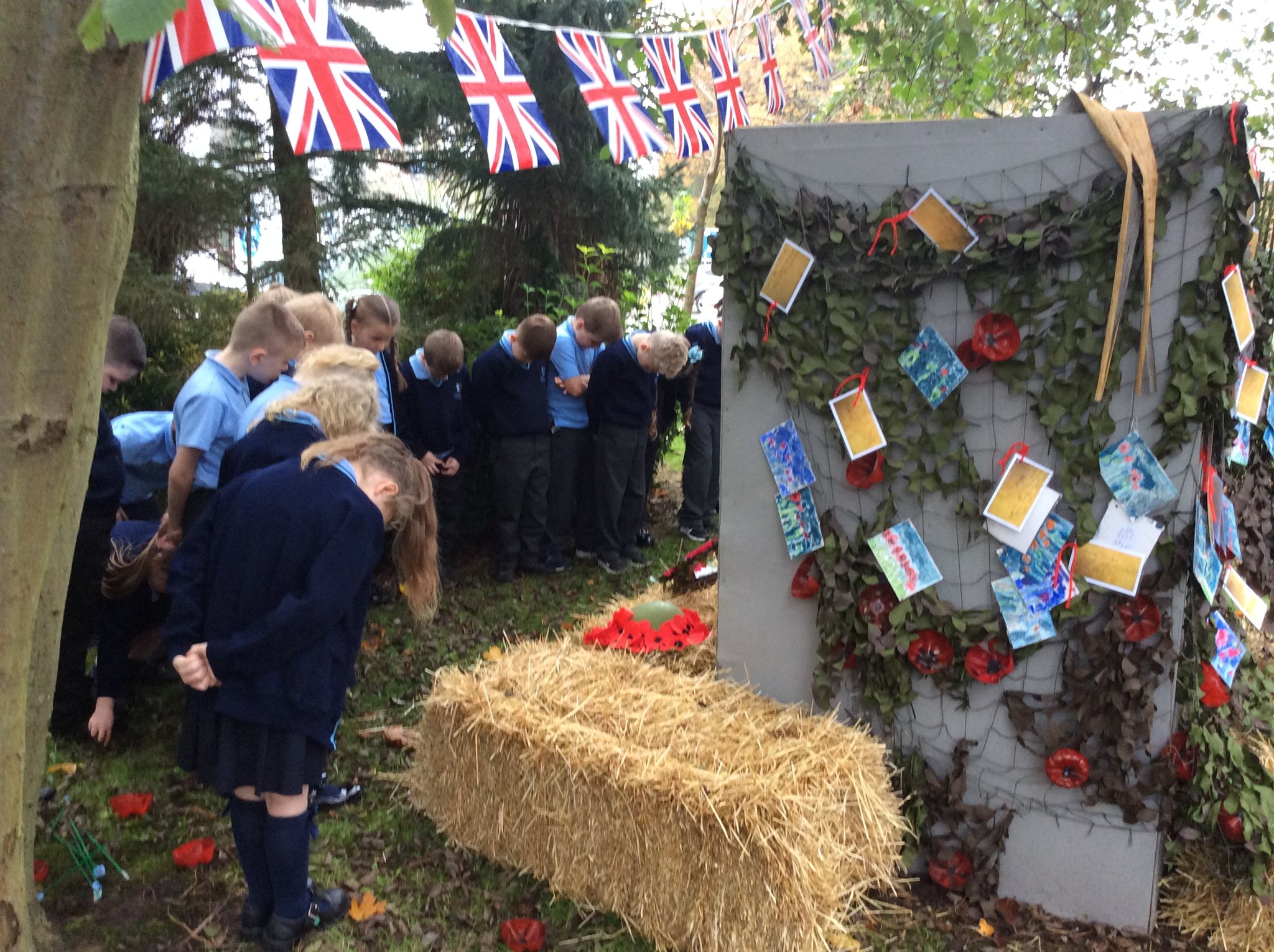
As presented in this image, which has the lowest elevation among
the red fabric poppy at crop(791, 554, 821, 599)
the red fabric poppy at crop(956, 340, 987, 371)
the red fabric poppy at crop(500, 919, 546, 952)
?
the red fabric poppy at crop(500, 919, 546, 952)

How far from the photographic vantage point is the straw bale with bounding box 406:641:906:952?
248 cm

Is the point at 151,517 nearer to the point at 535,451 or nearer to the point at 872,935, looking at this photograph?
the point at 535,451

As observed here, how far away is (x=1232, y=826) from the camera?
9.19 feet

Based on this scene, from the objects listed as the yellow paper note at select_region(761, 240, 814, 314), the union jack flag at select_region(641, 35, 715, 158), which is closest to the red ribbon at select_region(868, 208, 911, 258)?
the yellow paper note at select_region(761, 240, 814, 314)

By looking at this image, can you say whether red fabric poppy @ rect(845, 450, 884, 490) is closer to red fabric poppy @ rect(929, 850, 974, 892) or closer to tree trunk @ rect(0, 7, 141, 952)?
red fabric poppy @ rect(929, 850, 974, 892)

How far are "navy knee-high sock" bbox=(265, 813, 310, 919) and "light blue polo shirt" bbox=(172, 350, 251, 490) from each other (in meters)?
1.55

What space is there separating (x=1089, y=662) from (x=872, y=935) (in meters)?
1.14

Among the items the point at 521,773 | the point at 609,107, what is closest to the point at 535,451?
the point at 609,107

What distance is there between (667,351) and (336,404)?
3.71 m

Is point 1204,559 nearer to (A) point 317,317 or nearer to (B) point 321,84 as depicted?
(A) point 317,317

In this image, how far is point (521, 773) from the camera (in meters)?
2.96

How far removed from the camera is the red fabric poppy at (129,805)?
3238mm

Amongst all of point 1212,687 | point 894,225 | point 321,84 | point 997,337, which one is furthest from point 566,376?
point 1212,687

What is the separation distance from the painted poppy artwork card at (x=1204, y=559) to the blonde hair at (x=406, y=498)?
2295 mm
